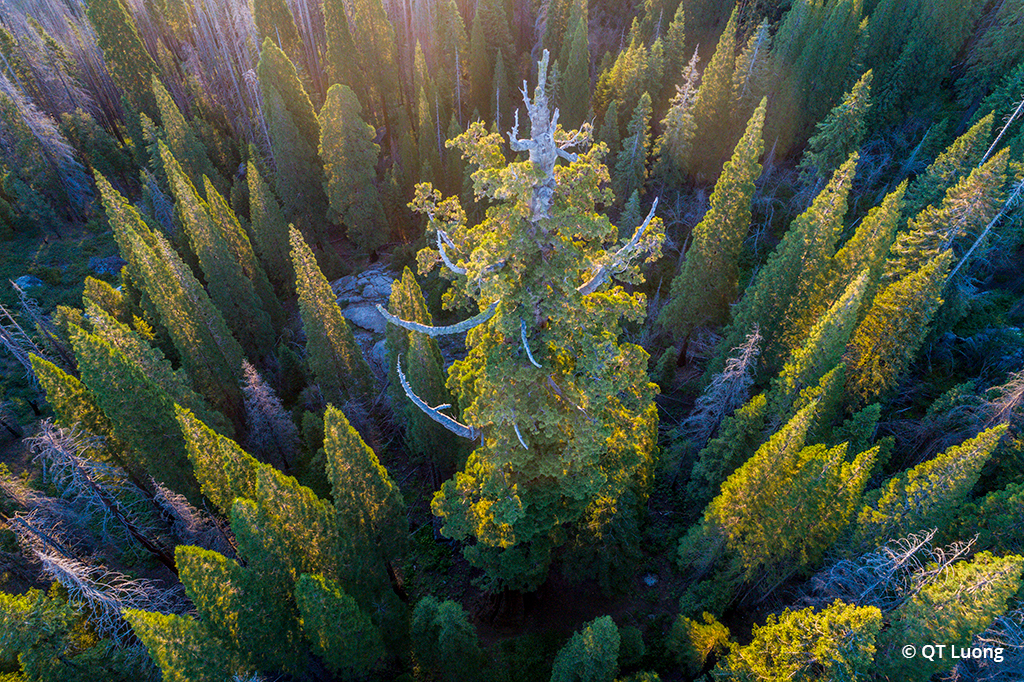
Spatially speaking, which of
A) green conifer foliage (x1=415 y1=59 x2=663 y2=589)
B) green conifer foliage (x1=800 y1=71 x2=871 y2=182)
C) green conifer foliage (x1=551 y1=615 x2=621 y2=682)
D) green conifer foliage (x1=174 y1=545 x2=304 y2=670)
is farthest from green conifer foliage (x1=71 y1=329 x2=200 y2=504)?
Answer: green conifer foliage (x1=800 y1=71 x2=871 y2=182)

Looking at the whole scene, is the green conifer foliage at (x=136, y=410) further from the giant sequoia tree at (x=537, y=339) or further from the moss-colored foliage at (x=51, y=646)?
the giant sequoia tree at (x=537, y=339)

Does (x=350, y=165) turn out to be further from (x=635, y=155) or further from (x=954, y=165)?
(x=954, y=165)

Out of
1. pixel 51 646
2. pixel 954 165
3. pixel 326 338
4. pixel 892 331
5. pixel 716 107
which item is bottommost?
pixel 51 646

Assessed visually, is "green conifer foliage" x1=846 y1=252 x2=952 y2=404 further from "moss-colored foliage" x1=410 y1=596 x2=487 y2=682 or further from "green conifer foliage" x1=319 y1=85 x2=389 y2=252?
"green conifer foliage" x1=319 y1=85 x2=389 y2=252

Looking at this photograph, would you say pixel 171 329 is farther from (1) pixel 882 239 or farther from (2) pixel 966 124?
(2) pixel 966 124

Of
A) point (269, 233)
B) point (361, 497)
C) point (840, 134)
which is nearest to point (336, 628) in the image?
point (361, 497)

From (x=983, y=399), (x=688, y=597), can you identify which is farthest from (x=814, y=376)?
(x=688, y=597)

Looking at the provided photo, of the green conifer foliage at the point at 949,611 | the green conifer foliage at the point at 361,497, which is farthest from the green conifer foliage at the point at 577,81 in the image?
the green conifer foliage at the point at 949,611
